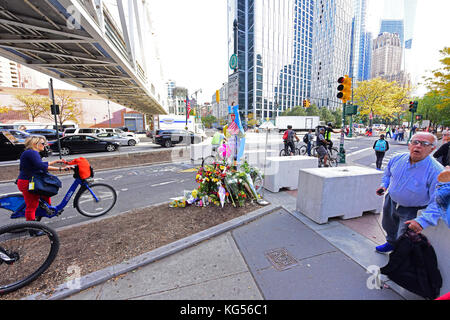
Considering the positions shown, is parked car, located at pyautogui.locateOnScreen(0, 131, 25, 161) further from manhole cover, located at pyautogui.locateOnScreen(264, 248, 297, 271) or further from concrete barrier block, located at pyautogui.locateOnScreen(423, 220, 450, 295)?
concrete barrier block, located at pyautogui.locateOnScreen(423, 220, 450, 295)

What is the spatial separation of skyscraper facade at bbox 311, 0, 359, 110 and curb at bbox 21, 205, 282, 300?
90098 mm

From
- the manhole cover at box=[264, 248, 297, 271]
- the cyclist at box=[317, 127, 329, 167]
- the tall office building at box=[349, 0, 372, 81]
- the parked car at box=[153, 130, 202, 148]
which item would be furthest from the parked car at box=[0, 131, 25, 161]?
the tall office building at box=[349, 0, 372, 81]

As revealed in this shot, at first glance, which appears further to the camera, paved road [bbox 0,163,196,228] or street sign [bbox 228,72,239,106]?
street sign [bbox 228,72,239,106]

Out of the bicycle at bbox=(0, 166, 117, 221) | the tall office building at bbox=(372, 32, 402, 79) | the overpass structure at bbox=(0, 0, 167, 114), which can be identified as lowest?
the bicycle at bbox=(0, 166, 117, 221)

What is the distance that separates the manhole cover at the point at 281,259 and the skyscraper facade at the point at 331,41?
90318 millimetres

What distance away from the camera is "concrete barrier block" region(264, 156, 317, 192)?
593cm

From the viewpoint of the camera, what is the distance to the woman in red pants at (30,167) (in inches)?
137

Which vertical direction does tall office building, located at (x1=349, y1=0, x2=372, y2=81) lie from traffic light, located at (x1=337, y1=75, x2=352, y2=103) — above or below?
above

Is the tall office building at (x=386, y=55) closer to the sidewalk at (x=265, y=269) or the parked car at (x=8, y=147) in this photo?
the sidewalk at (x=265, y=269)

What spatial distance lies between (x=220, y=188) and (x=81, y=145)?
15594 mm

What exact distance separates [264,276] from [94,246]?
2.85 m

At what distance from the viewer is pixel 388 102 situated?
30.8m
